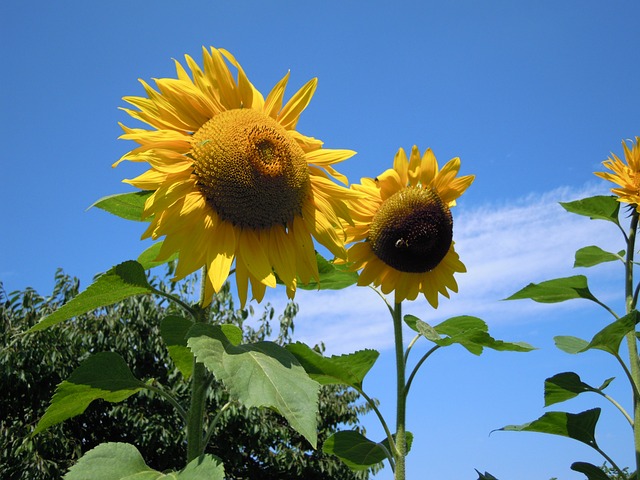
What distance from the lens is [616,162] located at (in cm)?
327

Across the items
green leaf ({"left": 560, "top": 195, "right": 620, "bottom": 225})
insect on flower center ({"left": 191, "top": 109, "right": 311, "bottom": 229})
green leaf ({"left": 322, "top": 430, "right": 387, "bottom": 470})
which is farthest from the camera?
green leaf ({"left": 560, "top": 195, "right": 620, "bottom": 225})

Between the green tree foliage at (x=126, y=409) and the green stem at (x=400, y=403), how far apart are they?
9.58m

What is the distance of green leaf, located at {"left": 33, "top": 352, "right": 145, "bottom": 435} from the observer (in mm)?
Result: 1397

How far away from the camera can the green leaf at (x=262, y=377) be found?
42.4 inches

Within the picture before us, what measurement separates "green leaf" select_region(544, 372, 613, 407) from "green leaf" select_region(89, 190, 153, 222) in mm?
1867

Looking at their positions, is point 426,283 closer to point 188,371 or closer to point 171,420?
point 188,371

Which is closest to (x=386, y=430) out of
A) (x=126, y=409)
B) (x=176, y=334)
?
(x=176, y=334)

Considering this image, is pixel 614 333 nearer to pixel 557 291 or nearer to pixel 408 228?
pixel 557 291

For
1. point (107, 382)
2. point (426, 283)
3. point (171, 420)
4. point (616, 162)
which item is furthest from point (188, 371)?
point (171, 420)

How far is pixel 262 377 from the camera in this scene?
3.71ft

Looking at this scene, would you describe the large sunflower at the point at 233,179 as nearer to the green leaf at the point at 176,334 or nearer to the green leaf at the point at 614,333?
the green leaf at the point at 176,334

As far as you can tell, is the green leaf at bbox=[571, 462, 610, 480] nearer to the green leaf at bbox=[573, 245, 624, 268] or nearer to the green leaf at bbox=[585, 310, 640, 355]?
the green leaf at bbox=[585, 310, 640, 355]

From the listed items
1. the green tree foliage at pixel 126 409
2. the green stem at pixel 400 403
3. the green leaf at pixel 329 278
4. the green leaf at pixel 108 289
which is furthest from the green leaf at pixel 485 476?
the green tree foliage at pixel 126 409

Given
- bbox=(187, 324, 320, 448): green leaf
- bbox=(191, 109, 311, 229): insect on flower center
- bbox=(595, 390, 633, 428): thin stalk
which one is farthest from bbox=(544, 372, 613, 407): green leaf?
bbox=(187, 324, 320, 448): green leaf
